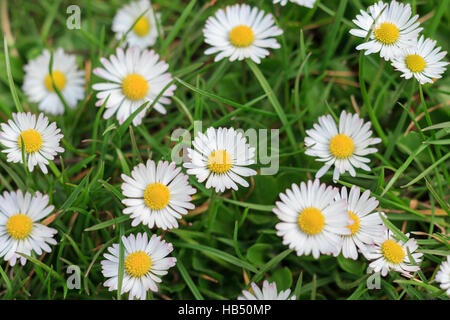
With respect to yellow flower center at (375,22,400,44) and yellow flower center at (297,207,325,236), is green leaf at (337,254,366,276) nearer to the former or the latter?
yellow flower center at (297,207,325,236)

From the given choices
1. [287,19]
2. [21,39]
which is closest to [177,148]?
[287,19]

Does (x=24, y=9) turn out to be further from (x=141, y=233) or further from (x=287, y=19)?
(x=141, y=233)

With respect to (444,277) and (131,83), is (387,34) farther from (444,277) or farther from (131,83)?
(131,83)

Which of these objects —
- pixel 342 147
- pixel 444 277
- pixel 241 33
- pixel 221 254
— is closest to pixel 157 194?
pixel 221 254

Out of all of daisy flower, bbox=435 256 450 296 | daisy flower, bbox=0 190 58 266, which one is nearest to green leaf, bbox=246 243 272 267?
daisy flower, bbox=435 256 450 296

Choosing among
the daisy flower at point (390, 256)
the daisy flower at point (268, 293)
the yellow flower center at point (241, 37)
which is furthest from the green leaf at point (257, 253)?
the yellow flower center at point (241, 37)

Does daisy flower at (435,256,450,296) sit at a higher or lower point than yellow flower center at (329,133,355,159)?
lower
